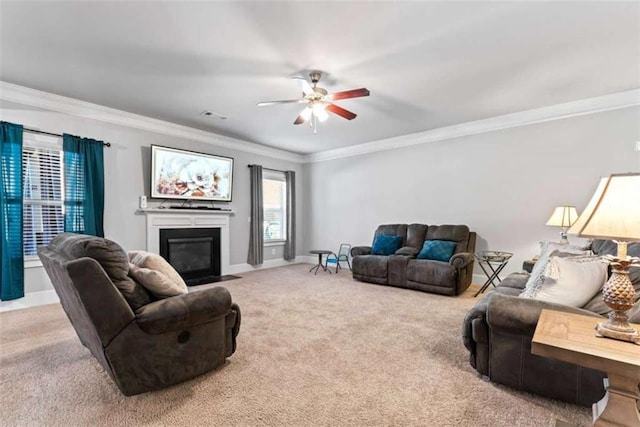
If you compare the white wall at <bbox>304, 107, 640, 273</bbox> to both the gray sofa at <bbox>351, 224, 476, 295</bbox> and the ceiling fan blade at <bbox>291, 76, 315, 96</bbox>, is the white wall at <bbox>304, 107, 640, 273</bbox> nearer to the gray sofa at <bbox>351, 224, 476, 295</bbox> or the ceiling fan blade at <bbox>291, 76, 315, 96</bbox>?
the gray sofa at <bbox>351, 224, 476, 295</bbox>

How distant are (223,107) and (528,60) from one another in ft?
12.2

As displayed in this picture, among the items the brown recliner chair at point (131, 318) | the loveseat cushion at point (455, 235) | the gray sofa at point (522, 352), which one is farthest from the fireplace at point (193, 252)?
the gray sofa at point (522, 352)

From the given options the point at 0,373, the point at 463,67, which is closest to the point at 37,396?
the point at 0,373

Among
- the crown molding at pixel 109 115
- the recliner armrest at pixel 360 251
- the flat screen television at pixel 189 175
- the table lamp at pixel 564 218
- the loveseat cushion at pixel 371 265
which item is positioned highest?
the crown molding at pixel 109 115

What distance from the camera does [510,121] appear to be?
4707 millimetres

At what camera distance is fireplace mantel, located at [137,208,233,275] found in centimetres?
486

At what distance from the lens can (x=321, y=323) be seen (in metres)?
3.25

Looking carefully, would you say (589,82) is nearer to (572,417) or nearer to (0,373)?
(572,417)

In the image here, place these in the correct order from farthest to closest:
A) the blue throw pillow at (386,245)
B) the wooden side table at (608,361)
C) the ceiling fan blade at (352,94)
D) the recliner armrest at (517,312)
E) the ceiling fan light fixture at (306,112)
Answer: the blue throw pillow at (386,245)
the ceiling fan light fixture at (306,112)
the ceiling fan blade at (352,94)
the recliner armrest at (517,312)
the wooden side table at (608,361)

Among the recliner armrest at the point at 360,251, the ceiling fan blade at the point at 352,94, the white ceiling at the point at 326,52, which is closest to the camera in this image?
the white ceiling at the point at 326,52

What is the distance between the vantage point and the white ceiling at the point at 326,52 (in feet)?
7.68

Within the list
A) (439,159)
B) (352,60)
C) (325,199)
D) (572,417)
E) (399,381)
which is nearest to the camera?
(572,417)

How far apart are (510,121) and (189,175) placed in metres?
5.31

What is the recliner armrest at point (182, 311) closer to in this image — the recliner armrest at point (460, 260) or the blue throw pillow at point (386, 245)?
the recliner armrest at point (460, 260)
